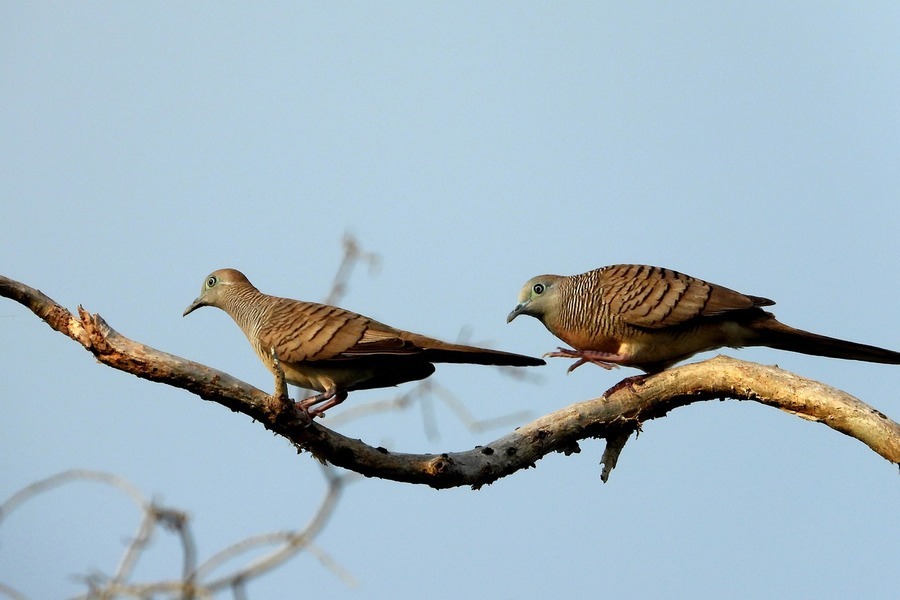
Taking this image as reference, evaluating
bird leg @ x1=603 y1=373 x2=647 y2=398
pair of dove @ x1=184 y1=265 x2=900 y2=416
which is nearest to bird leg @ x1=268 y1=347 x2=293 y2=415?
pair of dove @ x1=184 y1=265 x2=900 y2=416

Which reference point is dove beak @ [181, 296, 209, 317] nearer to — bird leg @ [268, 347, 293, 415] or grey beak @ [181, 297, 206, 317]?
grey beak @ [181, 297, 206, 317]

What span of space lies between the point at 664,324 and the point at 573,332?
59 cm

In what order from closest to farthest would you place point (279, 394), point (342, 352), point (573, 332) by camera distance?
point (279, 394) → point (342, 352) → point (573, 332)

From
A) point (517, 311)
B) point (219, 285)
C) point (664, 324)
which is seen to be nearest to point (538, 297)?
point (517, 311)

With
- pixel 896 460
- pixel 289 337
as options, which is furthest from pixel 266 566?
pixel 896 460

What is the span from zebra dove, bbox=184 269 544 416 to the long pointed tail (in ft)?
4.59

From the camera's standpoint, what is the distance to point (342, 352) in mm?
4824

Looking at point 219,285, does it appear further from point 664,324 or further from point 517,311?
point 664,324

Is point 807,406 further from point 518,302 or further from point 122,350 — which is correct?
point 122,350

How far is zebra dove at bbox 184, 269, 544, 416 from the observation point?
15.6 feet

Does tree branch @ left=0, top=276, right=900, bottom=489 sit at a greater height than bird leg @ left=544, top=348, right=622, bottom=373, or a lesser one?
lesser

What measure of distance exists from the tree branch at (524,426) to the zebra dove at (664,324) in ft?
0.85

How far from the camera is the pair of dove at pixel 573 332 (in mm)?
4836

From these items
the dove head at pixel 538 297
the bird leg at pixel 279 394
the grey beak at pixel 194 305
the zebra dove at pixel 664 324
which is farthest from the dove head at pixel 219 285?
the bird leg at pixel 279 394
